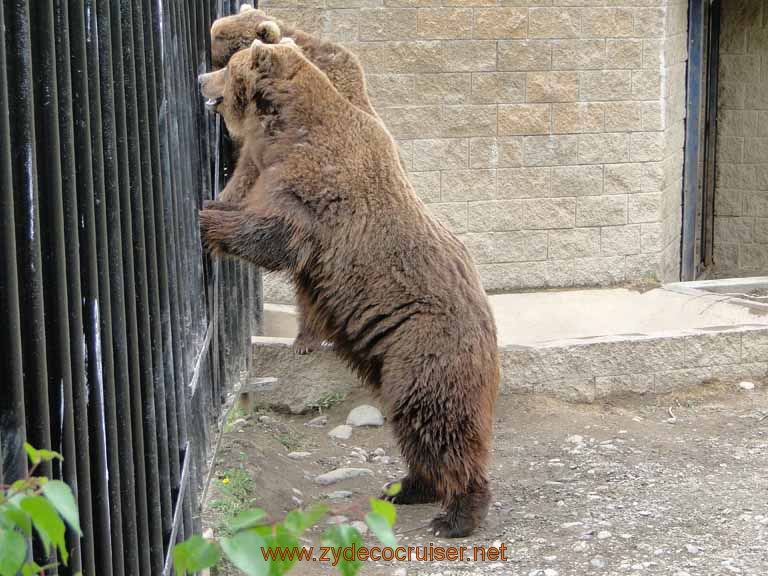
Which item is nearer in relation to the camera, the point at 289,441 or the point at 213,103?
the point at 213,103

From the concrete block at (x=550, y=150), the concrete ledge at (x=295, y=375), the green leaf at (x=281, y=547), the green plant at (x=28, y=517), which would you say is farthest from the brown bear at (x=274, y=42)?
the green plant at (x=28, y=517)

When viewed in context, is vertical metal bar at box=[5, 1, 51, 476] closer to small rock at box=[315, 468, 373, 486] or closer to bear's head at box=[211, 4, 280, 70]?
bear's head at box=[211, 4, 280, 70]

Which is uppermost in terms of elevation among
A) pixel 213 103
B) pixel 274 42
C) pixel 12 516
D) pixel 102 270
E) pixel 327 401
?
pixel 274 42

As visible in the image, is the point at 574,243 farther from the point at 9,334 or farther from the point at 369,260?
the point at 9,334

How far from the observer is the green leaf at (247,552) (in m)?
1.32

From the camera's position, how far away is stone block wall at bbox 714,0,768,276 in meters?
→ 11.5

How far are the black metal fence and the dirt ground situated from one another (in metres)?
1.27

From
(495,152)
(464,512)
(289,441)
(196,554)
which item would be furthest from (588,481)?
(196,554)

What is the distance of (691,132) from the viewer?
410 inches

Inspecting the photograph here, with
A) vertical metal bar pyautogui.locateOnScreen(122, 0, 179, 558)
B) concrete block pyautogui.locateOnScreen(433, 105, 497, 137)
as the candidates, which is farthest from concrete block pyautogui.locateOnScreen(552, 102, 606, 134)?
vertical metal bar pyautogui.locateOnScreen(122, 0, 179, 558)

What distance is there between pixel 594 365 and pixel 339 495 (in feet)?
7.68

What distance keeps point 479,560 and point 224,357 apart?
66.3 inches

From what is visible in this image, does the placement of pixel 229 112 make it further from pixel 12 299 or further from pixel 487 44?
pixel 487 44

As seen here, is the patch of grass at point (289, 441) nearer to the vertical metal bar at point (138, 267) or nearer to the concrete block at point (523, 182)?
the vertical metal bar at point (138, 267)
